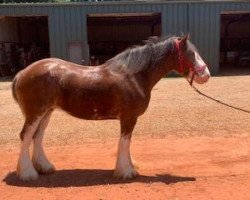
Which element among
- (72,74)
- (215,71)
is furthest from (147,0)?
(72,74)

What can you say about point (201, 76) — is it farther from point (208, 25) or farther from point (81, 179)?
point (208, 25)

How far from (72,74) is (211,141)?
12.0 ft

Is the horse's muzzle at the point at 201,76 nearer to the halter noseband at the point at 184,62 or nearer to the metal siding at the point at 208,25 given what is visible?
the halter noseband at the point at 184,62

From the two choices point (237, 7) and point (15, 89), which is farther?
point (237, 7)

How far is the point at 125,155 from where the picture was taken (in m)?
6.29

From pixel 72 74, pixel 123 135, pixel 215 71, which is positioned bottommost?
pixel 215 71

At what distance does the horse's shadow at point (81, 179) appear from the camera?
6.11 m

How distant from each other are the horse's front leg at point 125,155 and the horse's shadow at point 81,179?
0.10 metres

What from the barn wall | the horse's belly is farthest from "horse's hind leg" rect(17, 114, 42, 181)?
the barn wall

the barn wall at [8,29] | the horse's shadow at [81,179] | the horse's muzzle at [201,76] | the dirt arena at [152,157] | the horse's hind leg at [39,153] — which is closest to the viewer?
the dirt arena at [152,157]

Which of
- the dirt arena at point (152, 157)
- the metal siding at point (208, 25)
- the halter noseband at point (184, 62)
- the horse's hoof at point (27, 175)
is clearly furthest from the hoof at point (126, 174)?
the metal siding at point (208, 25)

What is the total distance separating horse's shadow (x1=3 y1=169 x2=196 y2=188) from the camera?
611cm

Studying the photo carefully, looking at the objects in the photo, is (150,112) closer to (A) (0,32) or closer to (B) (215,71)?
(B) (215,71)

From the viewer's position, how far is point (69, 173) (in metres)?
6.68
